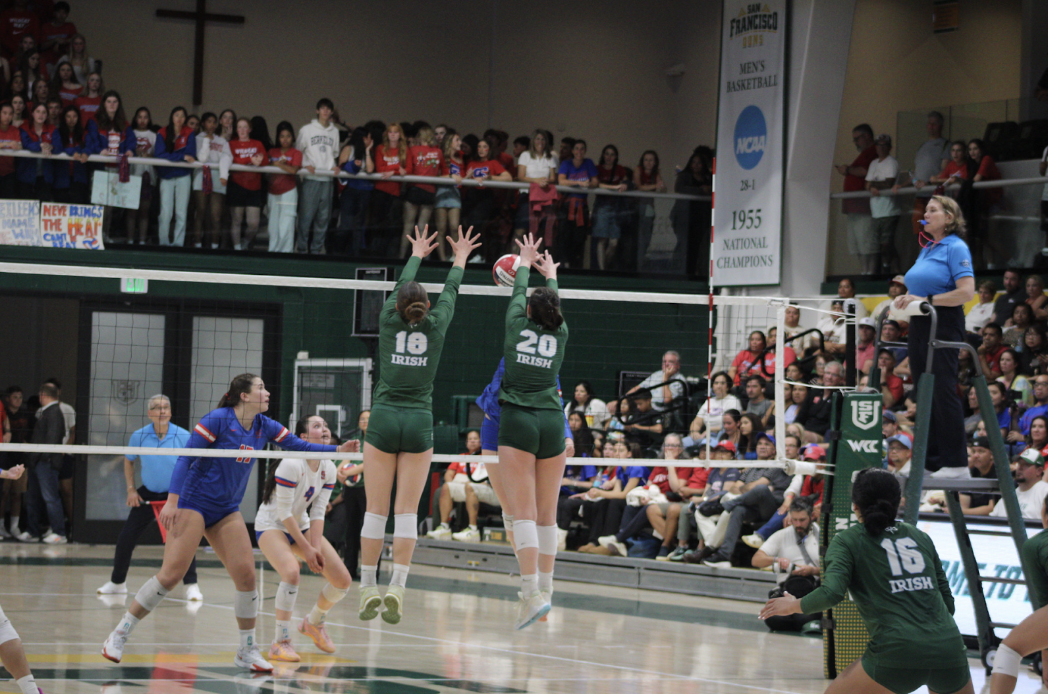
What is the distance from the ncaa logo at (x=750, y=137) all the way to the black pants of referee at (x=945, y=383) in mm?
10309

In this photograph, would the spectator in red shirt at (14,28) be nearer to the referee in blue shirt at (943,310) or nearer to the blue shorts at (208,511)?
the blue shorts at (208,511)

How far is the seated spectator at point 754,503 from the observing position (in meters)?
13.2

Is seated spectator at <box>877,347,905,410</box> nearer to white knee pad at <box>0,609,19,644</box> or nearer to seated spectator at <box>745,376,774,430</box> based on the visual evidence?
seated spectator at <box>745,376,774,430</box>

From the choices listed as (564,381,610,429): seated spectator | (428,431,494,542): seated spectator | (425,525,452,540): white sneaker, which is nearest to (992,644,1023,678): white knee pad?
(564,381,610,429): seated spectator

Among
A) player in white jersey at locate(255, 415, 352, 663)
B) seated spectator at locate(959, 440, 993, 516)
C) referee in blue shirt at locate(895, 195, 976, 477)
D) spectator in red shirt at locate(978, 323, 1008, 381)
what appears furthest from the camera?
spectator in red shirt at locate(978, 323, 1008, 381)

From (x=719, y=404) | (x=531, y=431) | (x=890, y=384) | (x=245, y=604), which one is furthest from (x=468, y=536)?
(x=531, y=431)

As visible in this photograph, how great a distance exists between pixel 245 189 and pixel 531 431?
34.7 feet

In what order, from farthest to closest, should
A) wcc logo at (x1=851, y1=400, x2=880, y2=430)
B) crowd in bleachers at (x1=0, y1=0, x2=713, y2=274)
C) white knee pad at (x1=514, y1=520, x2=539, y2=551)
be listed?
crowd in bleachers at (x1=0, y1=0, x2=713, y2=274), wcc logo at (x1=851, y1=400, x2=880, y2=430), white knee pad at (x1=514, y1=520, x2=539, y2=551)

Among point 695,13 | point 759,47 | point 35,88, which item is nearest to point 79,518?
point 35,88

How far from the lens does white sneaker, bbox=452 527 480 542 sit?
53.7 ft

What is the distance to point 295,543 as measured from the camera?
9.18 m

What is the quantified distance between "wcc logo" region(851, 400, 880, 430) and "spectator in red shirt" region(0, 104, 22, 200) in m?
11.9

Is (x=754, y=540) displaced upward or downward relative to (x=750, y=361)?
downward

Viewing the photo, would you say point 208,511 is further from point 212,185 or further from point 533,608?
point 212,185
